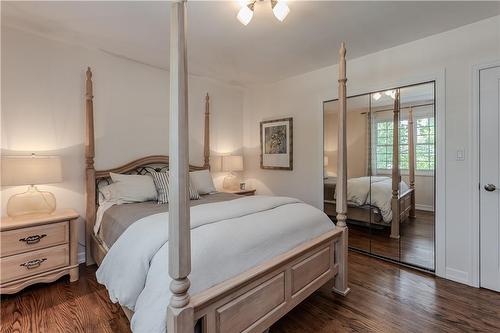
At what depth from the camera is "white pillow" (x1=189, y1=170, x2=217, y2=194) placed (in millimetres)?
3268

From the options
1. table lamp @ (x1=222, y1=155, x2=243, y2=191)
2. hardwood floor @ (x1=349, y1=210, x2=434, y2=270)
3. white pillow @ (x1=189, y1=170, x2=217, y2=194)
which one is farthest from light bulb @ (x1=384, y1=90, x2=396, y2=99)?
white pillow @ (x1=189, y1=170, x2=217, y2=194)

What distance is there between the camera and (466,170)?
2.41 metres

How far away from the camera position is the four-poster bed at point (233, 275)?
42.2 inches

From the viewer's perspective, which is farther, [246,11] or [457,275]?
[457,275]

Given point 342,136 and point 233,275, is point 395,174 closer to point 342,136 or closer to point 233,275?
point 342,136

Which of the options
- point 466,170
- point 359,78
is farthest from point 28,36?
point 466,170

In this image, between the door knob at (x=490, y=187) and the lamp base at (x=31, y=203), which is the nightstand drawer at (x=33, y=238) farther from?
the door knob at (x=490, y=187)

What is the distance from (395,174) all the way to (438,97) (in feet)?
2.96

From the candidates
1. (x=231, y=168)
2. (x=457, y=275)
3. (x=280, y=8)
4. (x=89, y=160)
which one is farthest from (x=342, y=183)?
(x=89, y=160)

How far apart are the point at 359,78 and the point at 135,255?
3.11 meters

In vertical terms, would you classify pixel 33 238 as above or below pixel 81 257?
above

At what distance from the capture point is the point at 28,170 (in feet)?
7.27

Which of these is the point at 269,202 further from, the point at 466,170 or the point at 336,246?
the point at 466,170

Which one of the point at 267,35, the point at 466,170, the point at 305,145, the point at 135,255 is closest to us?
the point at 135,255
